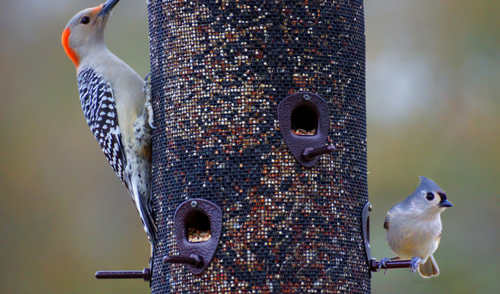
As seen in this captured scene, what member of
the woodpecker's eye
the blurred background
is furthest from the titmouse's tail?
the blurred background

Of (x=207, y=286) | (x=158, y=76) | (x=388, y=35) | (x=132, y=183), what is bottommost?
(x=207, y=286)

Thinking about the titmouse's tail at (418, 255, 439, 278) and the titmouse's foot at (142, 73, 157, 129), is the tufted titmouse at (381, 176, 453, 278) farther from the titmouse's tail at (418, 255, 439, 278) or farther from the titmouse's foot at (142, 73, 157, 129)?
Answer: the titmouse's foot at (142, 73, 157, 129)

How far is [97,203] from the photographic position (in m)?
17.5

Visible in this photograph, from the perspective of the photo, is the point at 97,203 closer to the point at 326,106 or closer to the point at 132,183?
the point at 132,183

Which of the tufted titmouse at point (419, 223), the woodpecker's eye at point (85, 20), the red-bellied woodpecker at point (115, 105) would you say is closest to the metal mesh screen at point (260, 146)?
the red-bellied woodpecker at point (115, 105)

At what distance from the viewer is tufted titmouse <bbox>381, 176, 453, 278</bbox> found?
9461 millimetres

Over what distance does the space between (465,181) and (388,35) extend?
2828 millimetres

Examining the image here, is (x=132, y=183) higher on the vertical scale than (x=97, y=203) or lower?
lower

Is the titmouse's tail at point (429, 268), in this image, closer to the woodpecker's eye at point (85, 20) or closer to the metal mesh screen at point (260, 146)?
the metal mesh screen at point (260, 146)

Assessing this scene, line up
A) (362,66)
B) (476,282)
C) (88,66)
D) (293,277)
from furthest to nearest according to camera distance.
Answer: (476,282)
(88,66)
(362,66)
(293,277)

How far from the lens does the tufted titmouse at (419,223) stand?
9461 mm

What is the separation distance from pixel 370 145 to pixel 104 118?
7833mm

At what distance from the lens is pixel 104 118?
31.0 feet

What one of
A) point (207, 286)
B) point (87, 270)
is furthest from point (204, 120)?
point (87, 270)
